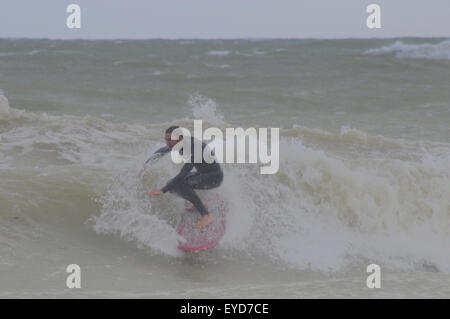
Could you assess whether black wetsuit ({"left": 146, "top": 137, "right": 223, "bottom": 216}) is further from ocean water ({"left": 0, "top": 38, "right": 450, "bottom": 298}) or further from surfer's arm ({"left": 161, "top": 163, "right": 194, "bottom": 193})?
ocean water ({"left": 0, "top": 38, "right": 450, "bottom": 298})

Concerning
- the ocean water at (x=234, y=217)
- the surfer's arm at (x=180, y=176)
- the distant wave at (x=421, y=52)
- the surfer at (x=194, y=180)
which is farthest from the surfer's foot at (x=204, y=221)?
the distant wave at (x=421, y=52)

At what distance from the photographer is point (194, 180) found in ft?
21.8

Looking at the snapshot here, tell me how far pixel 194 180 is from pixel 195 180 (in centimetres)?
1

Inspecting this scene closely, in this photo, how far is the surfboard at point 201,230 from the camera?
21.6 ft

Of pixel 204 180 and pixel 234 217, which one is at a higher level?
pixel 204 180

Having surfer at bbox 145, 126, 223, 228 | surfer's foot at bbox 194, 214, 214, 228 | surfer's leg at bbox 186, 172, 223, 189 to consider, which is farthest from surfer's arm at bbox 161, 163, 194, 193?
surfer's foot at bbox 194, 214, 214, 228

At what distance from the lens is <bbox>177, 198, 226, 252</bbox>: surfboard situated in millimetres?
6574

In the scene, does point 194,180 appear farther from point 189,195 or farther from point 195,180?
point 189,195

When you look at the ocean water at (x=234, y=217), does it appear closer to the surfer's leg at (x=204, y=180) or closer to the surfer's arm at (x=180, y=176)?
the surfer's leg at (x=204, y=180)

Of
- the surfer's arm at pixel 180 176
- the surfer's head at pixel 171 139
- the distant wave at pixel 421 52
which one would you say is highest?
the distant wave at pixel 421 52

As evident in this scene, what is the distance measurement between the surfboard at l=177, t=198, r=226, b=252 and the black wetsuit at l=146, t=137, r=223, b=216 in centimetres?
27

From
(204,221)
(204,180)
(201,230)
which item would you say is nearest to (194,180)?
(204,180)
